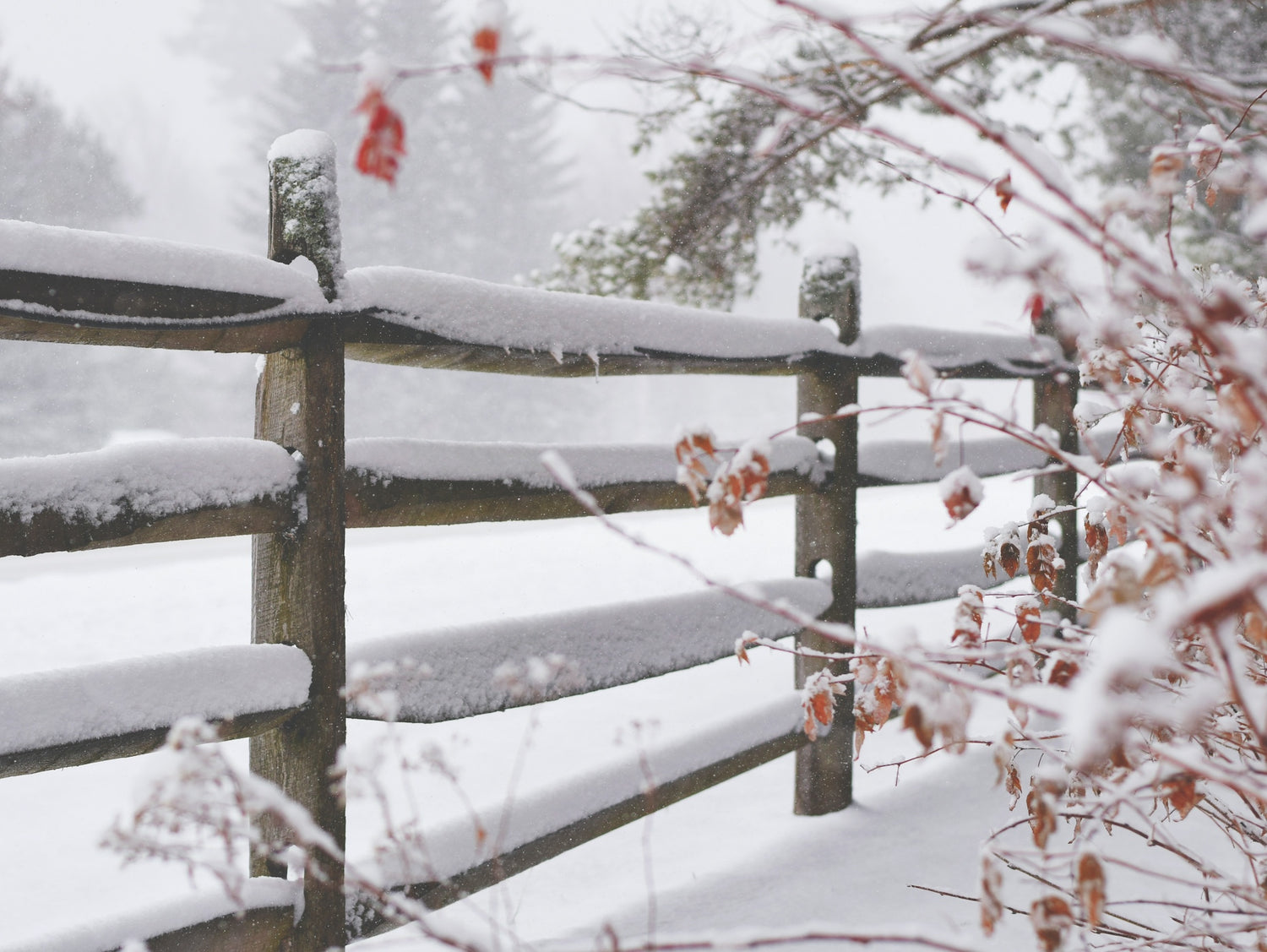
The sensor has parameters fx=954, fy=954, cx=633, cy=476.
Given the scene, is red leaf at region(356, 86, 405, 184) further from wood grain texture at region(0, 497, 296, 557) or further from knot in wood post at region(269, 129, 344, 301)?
knot in wood post at region(269, 129, 344, 301)

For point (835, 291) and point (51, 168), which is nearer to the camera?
point (835, 291)

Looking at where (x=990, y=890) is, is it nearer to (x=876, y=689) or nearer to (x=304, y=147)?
(x=876, y=689)

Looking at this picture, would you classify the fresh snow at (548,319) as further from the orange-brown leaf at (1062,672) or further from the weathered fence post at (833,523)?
the orange-brown leaf at (1062,672)

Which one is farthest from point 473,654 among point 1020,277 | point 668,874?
point 1020,277

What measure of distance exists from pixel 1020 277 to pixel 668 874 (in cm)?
227

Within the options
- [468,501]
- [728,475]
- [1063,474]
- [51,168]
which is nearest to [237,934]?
[468,501]

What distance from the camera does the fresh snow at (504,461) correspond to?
1968 millimetres

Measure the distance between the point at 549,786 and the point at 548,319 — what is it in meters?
1.14

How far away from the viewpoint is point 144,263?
1571mm

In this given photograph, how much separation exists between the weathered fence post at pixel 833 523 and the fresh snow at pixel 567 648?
7.0 inches

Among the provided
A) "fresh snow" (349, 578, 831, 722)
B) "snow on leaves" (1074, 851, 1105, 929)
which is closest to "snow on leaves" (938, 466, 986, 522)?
"snow on leaves" (1074, 851, 1105, 929)

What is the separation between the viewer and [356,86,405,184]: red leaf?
2.61ft

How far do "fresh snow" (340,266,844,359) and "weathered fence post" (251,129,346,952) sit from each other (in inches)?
4.6

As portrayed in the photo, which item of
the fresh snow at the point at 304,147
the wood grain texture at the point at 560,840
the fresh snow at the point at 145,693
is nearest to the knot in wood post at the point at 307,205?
the fresh snow at the point at 304,147
